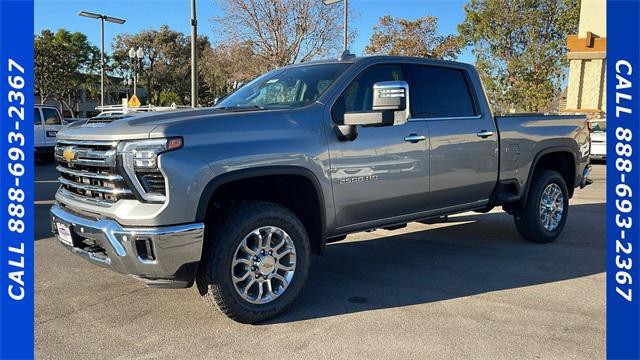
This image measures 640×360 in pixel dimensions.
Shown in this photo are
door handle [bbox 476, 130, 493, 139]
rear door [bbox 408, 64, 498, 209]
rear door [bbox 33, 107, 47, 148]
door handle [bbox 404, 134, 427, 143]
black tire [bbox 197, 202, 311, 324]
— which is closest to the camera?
black tire [bbox 197, 202, 311, 324]

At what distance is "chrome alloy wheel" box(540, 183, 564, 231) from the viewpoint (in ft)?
21.4

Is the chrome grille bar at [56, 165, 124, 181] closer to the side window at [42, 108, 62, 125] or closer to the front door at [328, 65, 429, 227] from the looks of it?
the front door at [328, 65, 429, 227]

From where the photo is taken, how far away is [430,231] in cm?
748

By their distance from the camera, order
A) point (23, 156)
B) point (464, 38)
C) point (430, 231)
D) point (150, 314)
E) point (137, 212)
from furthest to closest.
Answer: point (464, 38) → point (430, 231) → point (150, 314) → point (137, 212) → point (23, 156)

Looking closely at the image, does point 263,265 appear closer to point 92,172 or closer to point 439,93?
point 92,172

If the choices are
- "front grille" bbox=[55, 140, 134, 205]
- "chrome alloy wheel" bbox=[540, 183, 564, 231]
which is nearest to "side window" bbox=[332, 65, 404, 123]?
"front grille" bbox=[55, 140, 134, 205]

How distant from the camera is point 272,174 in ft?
13.2

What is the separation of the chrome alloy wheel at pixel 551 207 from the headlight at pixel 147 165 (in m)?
4.58

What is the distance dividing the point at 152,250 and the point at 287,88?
1977 mm

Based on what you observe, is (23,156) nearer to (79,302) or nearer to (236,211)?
(236,211)

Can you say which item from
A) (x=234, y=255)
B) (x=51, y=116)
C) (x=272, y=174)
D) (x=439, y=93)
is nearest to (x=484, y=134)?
(x=439, y=93)

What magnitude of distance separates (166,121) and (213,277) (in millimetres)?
1106

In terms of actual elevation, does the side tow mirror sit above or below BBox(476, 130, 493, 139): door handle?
above

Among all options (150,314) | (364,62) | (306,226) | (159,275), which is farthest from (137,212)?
(364,62)
